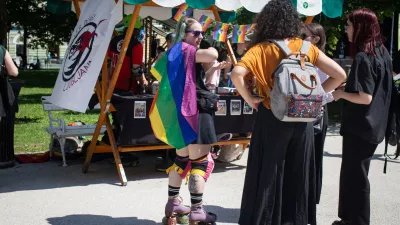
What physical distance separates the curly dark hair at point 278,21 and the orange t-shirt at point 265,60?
0.06m

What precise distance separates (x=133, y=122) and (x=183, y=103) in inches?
74.3

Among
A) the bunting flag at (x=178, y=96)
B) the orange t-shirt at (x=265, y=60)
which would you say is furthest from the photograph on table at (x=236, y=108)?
the orange t-shirt at (x=265, y=60)

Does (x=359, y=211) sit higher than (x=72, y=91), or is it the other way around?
(x=72, y=91)

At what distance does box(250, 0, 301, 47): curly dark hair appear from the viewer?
11.5 feet

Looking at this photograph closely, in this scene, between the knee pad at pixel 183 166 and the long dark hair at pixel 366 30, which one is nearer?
the long dark hair at pixel 366 30

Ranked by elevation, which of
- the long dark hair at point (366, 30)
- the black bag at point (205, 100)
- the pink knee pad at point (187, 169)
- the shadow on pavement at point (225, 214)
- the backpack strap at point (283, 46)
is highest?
the long dark hair at point (366, 30)

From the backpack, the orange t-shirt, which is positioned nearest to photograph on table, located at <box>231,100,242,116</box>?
the orange t-shirt

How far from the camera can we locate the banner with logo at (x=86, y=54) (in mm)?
5543

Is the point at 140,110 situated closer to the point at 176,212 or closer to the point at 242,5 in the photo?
the point at 242,5

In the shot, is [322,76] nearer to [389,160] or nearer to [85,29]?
[85,29]

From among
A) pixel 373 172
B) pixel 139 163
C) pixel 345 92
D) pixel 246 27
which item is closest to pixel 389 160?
pixel 373 172

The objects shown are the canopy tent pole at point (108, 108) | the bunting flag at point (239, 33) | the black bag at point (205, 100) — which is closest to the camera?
the black bag at point (205, 100)

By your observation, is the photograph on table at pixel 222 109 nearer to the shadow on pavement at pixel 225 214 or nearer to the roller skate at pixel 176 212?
the shadow on pavement at pixel 225 214

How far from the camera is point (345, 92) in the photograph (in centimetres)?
392
